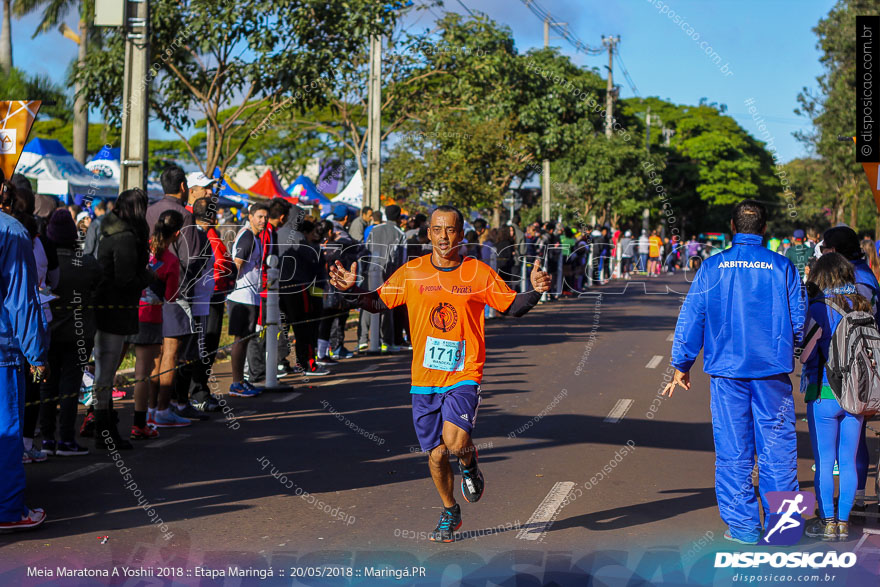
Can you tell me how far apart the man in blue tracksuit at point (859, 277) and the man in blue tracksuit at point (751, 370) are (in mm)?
777

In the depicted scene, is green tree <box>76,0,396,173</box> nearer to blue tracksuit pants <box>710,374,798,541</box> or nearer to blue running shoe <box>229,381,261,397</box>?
blue running shoe <box>229,381,261,397</box>

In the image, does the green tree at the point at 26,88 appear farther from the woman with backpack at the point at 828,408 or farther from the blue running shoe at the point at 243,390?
the woman with backpack at the point at 828,408

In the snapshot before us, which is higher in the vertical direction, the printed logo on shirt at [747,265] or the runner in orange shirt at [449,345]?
the printed logo on shirt at [747,265]

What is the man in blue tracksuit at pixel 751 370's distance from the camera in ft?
19.7

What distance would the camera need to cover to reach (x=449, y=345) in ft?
19.8

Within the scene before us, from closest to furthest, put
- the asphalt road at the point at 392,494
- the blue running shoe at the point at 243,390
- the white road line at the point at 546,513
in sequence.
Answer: the asphalt road at the point at 392,494
the white road line at the point at 546,513
the blue running shoe at the point at 243,390

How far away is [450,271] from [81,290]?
358 cm

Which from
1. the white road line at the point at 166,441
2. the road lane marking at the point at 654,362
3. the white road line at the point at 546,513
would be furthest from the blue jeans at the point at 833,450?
the road lane marking at the point at 654,362

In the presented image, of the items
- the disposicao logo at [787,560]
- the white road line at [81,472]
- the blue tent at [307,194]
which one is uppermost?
the blue tent at [307,194]

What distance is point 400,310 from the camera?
645 inches

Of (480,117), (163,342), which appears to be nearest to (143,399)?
(163,342)

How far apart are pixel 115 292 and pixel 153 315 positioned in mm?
684

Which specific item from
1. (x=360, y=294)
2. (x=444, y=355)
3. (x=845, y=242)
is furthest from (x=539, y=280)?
(x=845, y=242)

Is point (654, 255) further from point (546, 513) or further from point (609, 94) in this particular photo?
point (546, 513)
